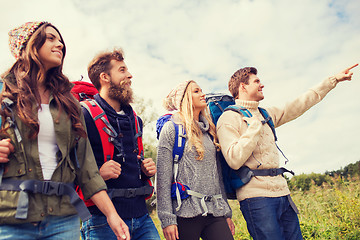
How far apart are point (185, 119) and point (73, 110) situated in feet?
5.67

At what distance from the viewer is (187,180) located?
362cm

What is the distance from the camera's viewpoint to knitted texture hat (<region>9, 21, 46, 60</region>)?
2357 mm

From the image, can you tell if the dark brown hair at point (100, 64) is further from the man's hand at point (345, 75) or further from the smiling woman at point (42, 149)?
the man's hand at point (345, 75)

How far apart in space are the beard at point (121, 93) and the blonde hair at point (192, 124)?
752 mm

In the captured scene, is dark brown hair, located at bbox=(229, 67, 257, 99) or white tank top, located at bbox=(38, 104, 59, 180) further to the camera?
dark brown hair, located at bbox=(229, 67, 257, 99)

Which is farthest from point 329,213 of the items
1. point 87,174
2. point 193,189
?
point 87,174

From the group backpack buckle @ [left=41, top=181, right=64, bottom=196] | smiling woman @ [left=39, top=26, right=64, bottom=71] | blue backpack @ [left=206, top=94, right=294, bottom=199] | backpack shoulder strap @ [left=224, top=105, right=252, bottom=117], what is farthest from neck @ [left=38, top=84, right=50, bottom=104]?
backpack shoulder strap @ [left=224, top=105, right=252, bottom=117]

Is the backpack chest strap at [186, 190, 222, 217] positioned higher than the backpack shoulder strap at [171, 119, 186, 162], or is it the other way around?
the backpack shoulder strap at [171, 119, 186, 162]

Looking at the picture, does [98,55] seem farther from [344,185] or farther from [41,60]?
[344,185]

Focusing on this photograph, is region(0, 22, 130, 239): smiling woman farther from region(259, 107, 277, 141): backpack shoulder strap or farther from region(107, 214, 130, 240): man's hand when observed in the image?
region(259, 107, 277, 141): backpack shoulder strap

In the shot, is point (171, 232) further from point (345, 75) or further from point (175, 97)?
point (345, 75)

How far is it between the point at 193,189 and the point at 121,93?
123 cm

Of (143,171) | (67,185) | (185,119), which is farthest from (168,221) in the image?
(67,185)

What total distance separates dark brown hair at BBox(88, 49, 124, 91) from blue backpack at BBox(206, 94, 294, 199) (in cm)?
150
